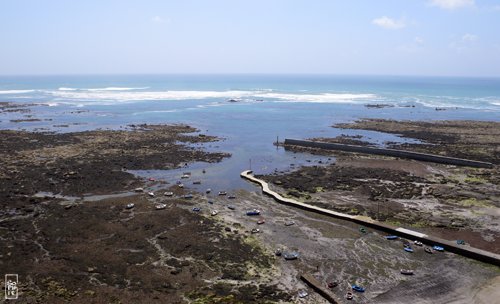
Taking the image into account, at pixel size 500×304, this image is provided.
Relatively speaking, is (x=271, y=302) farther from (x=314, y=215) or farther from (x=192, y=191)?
(x=192, y=191)

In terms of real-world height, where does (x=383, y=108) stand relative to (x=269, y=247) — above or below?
above

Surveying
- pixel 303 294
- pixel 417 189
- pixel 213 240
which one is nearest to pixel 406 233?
pixel 303 294

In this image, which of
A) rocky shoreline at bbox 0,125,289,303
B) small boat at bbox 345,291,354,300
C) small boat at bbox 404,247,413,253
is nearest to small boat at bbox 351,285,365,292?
small boat at bbox 345,291,354,300

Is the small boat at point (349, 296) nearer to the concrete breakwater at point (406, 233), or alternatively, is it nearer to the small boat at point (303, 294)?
the small boat at point (303, 294)

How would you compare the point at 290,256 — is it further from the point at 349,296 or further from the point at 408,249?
the point at 408,249

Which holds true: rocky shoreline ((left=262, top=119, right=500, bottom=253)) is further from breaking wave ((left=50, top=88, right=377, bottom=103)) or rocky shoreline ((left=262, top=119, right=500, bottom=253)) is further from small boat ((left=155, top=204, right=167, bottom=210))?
breaking wave ((left=50, top=88, right=377, bottom=103))

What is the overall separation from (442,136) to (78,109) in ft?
288

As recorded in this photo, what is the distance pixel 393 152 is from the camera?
58.8 m

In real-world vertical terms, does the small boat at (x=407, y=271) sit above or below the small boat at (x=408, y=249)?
below

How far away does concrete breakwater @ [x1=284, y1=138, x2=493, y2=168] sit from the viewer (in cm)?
5300

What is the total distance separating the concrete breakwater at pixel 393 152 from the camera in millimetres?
53000

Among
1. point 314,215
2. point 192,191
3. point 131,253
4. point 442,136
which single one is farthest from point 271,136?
point 131,253

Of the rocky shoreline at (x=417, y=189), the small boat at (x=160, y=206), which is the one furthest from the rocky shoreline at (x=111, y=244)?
the rocky shoreline at (x=417, y=189)

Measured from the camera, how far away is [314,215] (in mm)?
36500
